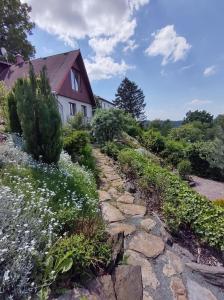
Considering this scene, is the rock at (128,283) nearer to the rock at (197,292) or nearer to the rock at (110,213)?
the rock at (197,292)

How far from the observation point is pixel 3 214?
232 cm

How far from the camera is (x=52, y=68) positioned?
16219mm

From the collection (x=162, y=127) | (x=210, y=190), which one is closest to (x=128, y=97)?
(x=162, y=127)

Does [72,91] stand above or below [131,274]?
above

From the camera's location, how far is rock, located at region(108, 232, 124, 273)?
97.7 inches

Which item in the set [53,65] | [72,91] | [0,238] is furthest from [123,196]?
[53,65]

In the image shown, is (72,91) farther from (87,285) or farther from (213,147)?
(87,285)

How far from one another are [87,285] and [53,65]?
16567 millimetres

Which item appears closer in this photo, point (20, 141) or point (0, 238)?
point (0, 238)

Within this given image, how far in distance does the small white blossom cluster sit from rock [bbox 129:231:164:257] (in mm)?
781

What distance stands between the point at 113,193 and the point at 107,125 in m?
5.28

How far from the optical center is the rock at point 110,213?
392 cm

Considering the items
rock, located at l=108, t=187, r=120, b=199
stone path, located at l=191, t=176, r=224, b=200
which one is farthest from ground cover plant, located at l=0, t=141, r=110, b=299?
stone path, located at l=191, t=176, r=224, b=200

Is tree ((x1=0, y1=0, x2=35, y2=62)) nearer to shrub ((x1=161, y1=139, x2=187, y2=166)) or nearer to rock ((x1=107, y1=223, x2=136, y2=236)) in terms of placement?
shrub ((x1=161, y1=139, x2=187, y2=166))
